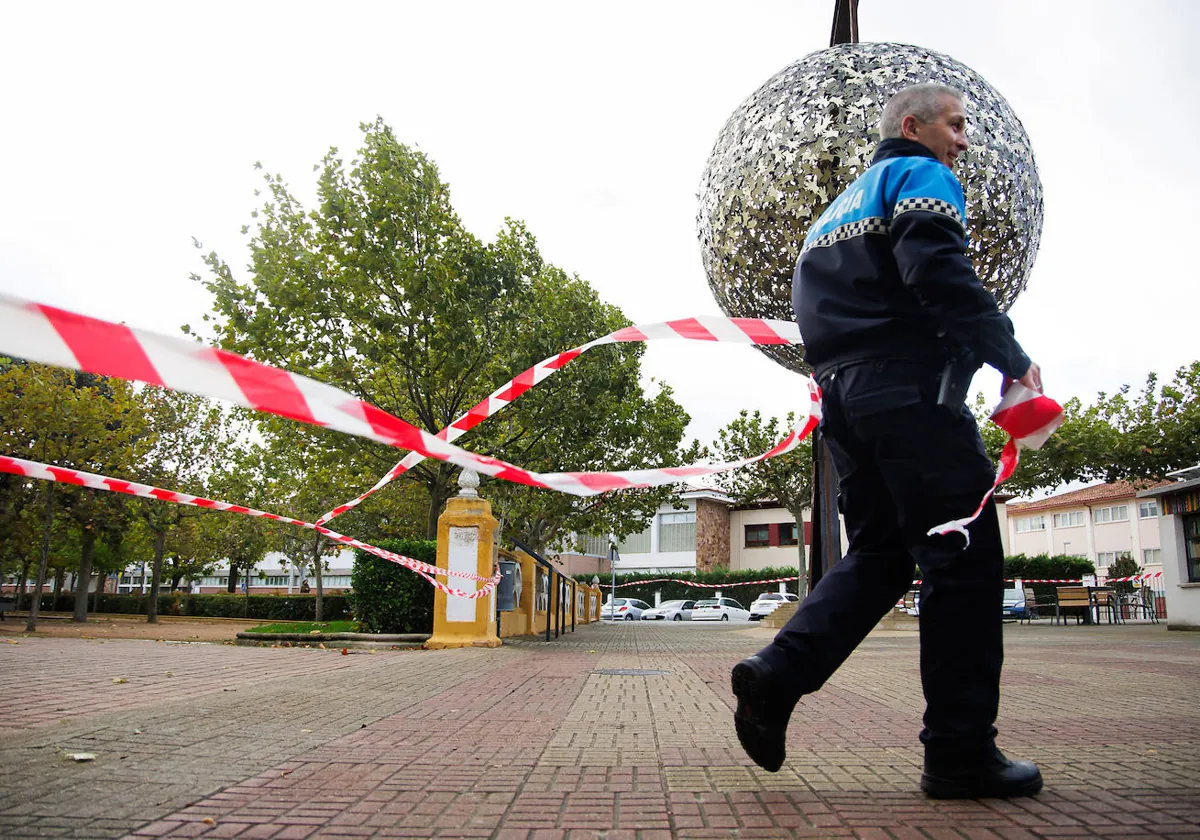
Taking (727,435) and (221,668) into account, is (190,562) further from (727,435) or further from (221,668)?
(221,668)

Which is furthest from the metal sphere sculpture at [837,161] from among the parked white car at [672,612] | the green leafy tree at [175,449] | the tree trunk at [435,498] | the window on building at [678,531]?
the window on building at [678,531]

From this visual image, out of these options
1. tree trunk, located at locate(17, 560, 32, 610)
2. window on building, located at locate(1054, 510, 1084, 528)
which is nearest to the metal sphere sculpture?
tree trunk, located at locate(17, 560, 32, 610)

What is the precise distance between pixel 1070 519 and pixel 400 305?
179 feet

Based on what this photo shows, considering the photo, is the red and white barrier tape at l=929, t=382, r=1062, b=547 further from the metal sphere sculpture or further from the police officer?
the metal sphere sculpture

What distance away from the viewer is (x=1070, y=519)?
55.4 m

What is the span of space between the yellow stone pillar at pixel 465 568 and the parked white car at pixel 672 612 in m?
32.7

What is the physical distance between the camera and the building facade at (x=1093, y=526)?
164 ft

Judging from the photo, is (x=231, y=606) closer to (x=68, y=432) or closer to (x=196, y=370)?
(x=68, y=432)

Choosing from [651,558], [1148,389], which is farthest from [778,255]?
[651,558]

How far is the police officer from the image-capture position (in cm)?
224

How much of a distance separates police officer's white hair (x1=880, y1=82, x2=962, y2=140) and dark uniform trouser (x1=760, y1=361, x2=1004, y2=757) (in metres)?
0.98

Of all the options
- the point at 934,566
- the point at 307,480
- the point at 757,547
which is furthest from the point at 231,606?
the point at 934,566

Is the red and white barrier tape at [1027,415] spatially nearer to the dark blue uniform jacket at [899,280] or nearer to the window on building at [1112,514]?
the dark blue uniform jacket at [899,280]

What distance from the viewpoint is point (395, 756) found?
2.78 metres
